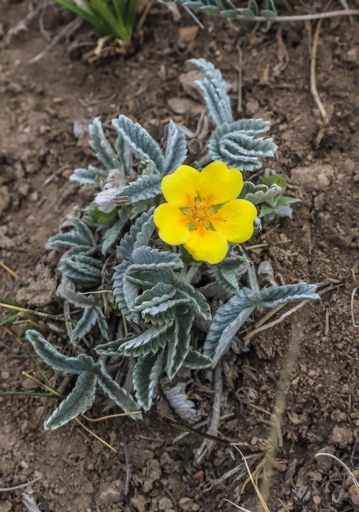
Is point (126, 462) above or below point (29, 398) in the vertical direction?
below

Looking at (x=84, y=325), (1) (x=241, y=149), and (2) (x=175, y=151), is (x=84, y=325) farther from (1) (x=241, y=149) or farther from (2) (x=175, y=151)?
(1) (x=241, y=149)

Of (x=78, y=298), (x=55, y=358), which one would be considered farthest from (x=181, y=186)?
(x=55, y=358)

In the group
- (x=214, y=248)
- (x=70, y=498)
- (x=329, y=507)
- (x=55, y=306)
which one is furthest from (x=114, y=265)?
(x=329, y=507)

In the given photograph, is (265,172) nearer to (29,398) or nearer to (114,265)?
(114,265)

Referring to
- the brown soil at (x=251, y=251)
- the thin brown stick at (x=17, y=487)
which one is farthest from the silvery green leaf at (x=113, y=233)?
the thin brown stick at (x=17, y=487)

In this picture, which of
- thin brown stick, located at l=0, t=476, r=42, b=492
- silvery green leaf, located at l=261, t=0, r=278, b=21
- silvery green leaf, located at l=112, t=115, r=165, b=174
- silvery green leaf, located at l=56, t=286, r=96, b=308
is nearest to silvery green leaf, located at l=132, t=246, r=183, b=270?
silvery green leaf, located at l=56, t=286, r=96, b=308

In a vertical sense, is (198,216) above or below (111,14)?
below
